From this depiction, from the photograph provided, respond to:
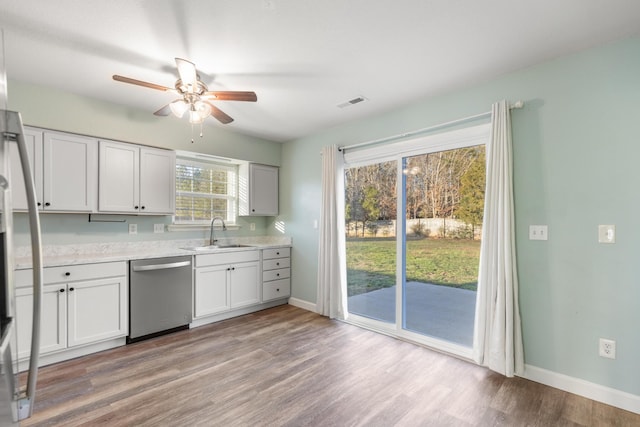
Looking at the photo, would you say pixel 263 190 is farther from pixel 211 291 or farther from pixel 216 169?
pixel 211 291

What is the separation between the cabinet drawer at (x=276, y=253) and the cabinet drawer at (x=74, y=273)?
173 cm

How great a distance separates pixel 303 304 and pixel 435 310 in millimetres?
1890

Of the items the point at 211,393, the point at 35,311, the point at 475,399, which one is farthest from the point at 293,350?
the point at 35,311

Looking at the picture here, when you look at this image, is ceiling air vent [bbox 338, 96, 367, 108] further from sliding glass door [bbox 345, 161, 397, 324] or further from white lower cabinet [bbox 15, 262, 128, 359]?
white lower cabinet [bbox 15, 262, 128, 359]

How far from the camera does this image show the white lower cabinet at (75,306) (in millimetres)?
2473

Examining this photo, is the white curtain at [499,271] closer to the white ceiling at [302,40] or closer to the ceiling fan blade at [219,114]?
the white ceiling at [302,40]

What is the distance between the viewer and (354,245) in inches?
154

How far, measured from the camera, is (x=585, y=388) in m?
2.17

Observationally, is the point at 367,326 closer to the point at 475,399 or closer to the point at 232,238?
the point at 475,399

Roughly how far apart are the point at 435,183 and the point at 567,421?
208cm

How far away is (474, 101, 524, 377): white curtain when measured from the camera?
241 centimetres

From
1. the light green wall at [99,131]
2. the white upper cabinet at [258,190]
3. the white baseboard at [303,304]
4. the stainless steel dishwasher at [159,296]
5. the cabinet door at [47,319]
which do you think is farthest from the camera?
the white upper cabinet at [258,190]

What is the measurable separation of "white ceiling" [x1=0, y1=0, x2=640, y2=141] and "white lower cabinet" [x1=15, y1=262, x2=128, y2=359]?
1746mm

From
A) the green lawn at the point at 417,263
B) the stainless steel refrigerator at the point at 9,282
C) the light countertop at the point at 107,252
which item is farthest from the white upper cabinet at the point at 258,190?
the stainless steel refrigerator at the point at 9,282
